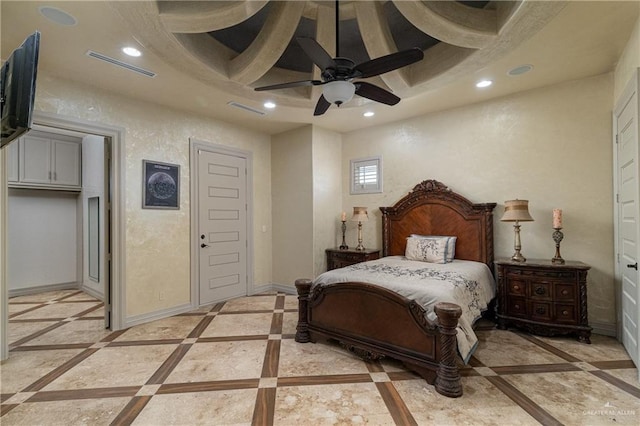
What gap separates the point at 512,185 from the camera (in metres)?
3.88

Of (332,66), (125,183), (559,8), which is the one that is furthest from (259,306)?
(559,8)

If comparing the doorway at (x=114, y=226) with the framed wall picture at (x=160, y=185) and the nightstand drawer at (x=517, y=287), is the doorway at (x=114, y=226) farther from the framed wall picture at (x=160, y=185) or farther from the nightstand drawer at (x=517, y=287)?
the nightstand drawer at (x=517, y=287)

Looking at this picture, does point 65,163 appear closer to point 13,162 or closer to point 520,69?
point 13,162

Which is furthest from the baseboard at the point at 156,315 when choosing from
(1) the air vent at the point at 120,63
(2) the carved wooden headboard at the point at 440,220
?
(2) the carved wooden headboard at the point at 440,220

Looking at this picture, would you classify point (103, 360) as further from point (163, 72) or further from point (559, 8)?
point (559, 8)

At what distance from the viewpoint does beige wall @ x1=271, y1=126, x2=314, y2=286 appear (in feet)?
16.5

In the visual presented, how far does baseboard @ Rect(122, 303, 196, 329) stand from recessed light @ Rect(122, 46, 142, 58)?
2.97 metres

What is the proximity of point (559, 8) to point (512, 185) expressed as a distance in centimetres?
213

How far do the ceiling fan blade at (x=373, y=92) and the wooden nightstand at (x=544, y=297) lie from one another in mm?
2283

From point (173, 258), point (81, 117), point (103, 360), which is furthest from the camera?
point (173, 258)

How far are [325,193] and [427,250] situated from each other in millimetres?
1965

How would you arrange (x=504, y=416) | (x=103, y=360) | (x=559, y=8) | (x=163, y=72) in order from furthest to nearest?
(x=163, y=72)
(x=103, y=360)
(x=559, y=8)
(x=504, y=416)

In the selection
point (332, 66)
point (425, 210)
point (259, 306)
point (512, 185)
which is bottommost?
point (259, 306)

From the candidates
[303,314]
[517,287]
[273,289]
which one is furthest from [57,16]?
[517,287]
